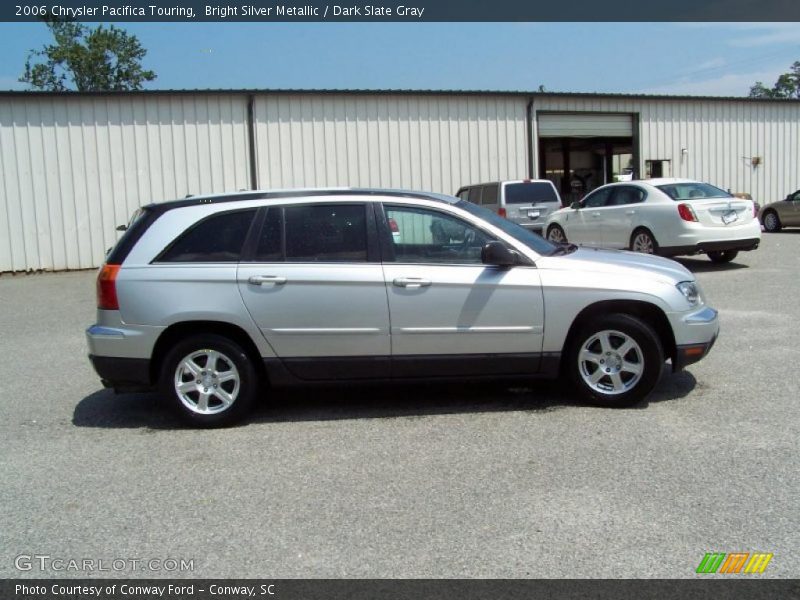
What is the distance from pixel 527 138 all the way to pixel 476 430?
57.3 feet

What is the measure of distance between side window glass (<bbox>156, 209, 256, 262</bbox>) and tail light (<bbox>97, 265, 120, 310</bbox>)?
0.34m

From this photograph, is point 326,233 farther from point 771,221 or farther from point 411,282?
point 771,221

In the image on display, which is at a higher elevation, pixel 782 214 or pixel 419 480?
pixel 782 214

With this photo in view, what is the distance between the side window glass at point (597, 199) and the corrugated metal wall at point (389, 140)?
5.86 metres

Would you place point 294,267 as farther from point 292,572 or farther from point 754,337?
point 754,337

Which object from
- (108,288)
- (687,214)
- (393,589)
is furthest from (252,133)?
(393,589)

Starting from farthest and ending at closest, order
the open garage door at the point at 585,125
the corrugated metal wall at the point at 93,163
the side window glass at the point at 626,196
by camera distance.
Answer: the open garage door at the point at 585,125
the corrugated metal wall at the point at 93,163
the side window glass at the point at 626,196

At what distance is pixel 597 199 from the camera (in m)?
15.6

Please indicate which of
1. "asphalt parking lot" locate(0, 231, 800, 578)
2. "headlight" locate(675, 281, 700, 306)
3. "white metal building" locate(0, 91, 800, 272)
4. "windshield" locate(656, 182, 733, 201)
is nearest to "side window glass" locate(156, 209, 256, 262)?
"asphalt parking lot" locate(0, 231, 800, 578)

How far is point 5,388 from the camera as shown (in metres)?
7.34

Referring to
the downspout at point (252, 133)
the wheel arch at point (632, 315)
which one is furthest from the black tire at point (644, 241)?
the downspout at point (252, 133)

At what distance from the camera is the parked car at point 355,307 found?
5.78 meters

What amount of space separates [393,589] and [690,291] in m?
3.74

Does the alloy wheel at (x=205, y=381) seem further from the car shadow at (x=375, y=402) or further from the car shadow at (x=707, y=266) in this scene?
the car shadow at (x=707, y=266)
